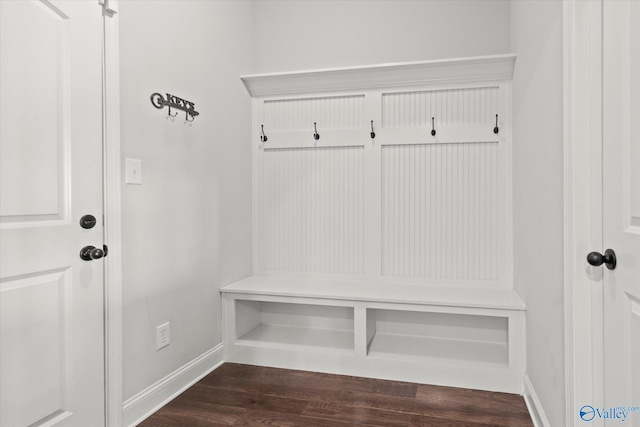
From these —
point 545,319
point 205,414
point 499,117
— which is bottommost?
point 205,414

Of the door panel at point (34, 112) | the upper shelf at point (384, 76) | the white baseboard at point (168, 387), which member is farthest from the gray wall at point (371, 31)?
the white baseboard at point (168, 387)

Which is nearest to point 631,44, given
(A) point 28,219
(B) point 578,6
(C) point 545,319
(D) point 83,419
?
(B) point 578,6

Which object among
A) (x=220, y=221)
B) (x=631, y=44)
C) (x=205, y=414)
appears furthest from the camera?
(x=220, y=221)

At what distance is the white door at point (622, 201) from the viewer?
3.45 feet

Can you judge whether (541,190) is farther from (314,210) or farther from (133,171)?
(133,171)

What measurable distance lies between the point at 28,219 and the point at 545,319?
2.06 metres

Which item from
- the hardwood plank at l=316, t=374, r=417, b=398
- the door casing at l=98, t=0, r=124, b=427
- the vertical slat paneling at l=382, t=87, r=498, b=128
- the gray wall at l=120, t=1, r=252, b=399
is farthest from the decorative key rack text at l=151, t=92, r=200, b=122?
the hardwood plank at l=316, t=374, r=417, b=398

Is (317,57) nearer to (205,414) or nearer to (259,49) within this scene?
(259,49)

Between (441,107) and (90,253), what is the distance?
222 cm

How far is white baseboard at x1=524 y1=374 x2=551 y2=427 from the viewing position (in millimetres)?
1722

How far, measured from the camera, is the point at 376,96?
274 cm

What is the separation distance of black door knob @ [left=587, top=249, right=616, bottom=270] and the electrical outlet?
6.14 feet

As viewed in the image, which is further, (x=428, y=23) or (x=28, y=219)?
(x=428, y=23)
